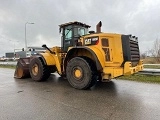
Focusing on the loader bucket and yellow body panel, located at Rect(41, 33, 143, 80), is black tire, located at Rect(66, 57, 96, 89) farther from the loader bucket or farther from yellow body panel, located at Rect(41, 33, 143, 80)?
the loader bucket

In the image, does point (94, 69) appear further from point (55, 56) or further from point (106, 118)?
point (106, 118)

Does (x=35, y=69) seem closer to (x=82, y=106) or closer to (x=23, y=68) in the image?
(x=23, y=68)

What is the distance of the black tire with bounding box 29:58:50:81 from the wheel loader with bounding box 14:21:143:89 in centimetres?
78

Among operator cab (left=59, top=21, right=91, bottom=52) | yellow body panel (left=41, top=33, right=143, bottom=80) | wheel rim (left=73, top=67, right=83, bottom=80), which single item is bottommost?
wheel rim (left=73, top=67, right=83, bottom=80)

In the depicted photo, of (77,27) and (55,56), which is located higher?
(77,27)

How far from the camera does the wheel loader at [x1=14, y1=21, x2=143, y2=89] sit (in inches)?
287

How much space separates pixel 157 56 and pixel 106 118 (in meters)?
22.8

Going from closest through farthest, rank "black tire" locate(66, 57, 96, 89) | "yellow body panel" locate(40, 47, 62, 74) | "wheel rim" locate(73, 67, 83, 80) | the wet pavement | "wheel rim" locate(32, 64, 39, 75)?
the wet pavement < "black tire" locate(66, 57, 96, 89) < "wheel rim" locate(73, 67, 83, 80) < "yellow body panel" locate(40, 47, 62, 74) < "wheel rim" locate(32, 64, 39, 75)

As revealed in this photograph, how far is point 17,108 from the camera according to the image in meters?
5.32

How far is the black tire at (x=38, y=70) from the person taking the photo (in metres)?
9.88

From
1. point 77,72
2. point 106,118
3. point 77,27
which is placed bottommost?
point 106,118

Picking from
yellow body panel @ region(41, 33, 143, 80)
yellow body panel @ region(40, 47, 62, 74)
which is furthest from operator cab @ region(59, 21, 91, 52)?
yellow body panel @ region(41, 33, 143, 80)

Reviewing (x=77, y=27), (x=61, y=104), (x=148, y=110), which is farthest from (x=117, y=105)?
(x=77, y=27)

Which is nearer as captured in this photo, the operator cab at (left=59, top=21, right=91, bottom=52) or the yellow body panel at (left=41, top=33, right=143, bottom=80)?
the yellow body panel at (left=41, top=33, right=143, bottom=80)
